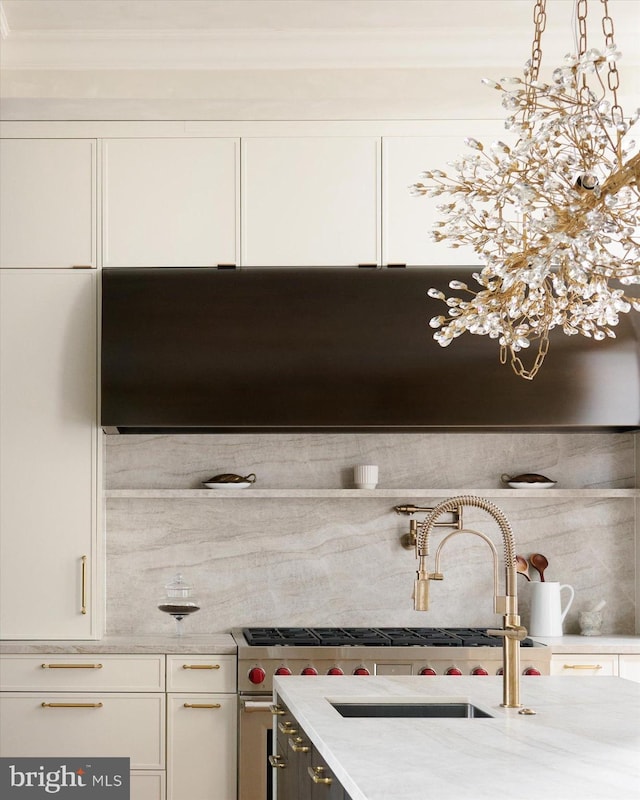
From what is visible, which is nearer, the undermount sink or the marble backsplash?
the undermount sink

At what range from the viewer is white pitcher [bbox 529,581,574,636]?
3.91 metres

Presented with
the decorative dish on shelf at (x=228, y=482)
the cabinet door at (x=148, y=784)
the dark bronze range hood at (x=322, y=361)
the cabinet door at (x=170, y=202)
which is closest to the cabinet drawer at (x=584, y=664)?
the dark bronze range hood at (x=322, y=361)

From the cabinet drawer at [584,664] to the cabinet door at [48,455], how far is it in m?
1.78

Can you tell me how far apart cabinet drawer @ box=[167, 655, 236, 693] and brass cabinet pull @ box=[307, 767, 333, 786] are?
5.23 feet

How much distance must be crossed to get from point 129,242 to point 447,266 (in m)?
1.29

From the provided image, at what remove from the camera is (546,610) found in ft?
12.9

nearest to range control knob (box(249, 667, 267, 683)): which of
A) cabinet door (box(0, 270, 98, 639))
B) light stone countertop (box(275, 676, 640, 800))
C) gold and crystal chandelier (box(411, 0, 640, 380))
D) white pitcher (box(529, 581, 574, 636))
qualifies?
cabinet door (box(0, 270, 98, 639))

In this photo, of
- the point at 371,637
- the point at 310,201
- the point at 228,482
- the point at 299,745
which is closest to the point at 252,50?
the point at 310,201

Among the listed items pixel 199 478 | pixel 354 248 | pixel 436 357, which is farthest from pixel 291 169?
pixel 199 478

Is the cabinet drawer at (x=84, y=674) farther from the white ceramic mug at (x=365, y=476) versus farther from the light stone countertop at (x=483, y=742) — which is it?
the light stone countertop at (x=483, y=742)

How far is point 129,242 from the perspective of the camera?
3.85 metres

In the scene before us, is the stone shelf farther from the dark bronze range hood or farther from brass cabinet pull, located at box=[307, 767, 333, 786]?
brass cabinet pull, located at box=[307, 767, 333, 786]

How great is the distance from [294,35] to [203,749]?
8.97 feet

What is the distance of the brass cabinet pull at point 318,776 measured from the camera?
184 centimetres
